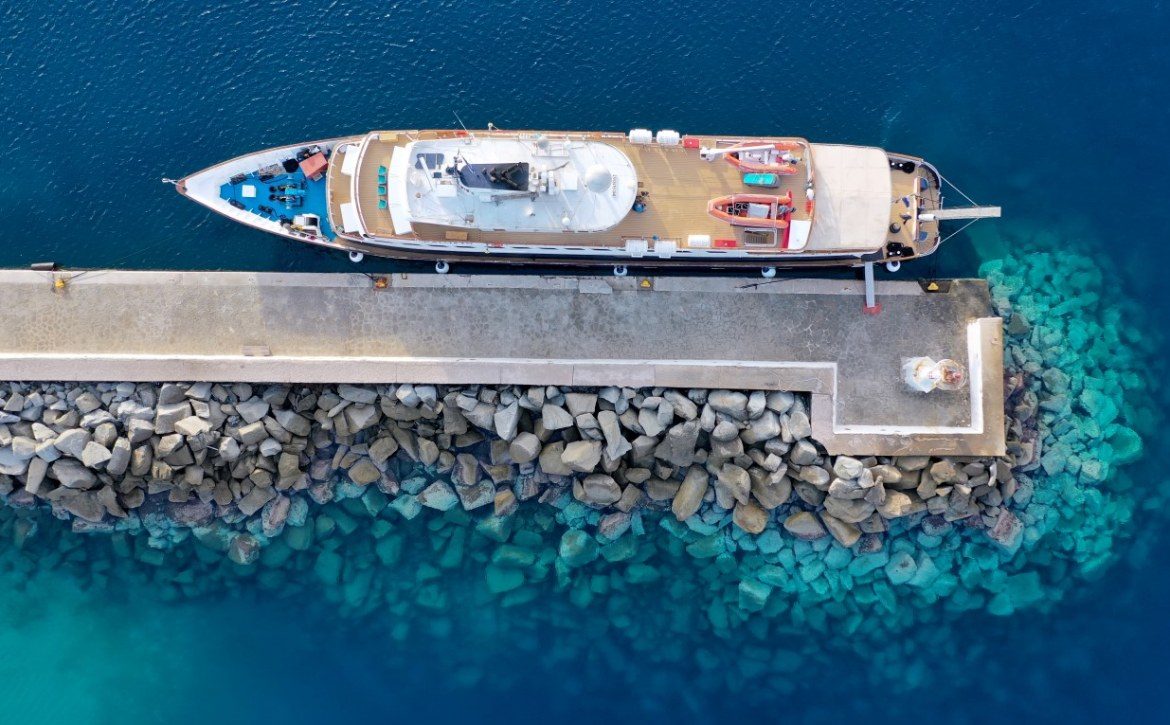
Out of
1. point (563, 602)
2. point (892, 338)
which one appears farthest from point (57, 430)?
point (892, 338)

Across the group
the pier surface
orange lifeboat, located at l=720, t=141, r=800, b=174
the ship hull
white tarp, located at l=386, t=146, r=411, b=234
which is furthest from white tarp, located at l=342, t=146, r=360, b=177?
orange lifeboat, located at l=720, t=141, r=800, b=174

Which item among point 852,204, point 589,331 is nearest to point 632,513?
point 589,331

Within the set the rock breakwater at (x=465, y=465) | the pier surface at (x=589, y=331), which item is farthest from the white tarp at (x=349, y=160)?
the rock breakwater at (x=465, y=465)

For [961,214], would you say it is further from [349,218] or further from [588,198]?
[349,218]

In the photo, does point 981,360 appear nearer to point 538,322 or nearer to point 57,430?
point 538,322

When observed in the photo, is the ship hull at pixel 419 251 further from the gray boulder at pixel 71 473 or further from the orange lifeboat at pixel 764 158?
the gray boulder at pixel 71 473
